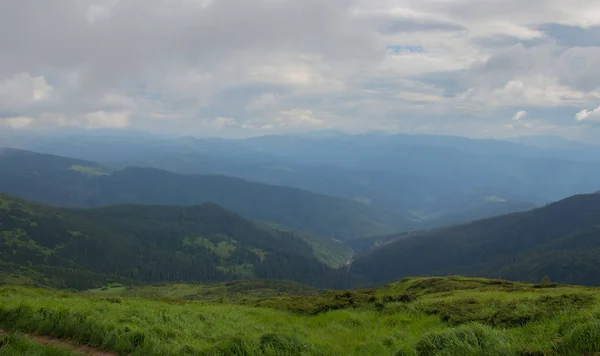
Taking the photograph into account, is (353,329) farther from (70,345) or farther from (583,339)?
(70,345)

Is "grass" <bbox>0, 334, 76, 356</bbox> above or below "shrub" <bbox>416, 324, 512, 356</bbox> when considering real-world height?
below

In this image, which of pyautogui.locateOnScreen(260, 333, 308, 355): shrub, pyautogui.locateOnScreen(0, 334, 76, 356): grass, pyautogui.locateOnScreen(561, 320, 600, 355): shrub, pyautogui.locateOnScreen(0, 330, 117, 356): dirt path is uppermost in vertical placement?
pyautogui.locateOnScreen(561, 320, 600, 355): shrub

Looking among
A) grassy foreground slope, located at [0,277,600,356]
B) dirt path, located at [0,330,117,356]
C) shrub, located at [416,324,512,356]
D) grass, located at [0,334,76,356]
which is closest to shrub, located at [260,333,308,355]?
grassy foreground slope, located at [0,277,600,356]

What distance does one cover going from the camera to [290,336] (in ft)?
51.3

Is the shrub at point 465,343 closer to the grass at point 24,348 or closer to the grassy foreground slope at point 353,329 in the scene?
the grassy foreground slope at point 353,329

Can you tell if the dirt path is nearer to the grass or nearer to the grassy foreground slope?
the grassy foreground slope

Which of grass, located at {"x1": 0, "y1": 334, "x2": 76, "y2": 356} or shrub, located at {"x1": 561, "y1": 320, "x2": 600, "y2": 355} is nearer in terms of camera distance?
shrub, located at {"x1": 561, "y1": 320, "x2": 600, "y2": 355}

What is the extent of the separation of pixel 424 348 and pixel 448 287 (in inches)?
1168

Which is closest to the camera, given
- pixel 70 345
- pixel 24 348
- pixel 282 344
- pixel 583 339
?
pixel 583 339

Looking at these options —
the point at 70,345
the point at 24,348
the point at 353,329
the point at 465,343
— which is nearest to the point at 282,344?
the point at 465,343

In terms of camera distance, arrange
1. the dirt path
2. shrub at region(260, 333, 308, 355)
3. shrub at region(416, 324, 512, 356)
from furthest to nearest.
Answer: the dirt path
shrub at region(260, 333, 308, 355)
shrub at region(416, 324, 512, 356)

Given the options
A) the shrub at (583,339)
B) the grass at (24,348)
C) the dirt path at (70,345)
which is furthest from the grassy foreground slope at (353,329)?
the grass at (24,348)

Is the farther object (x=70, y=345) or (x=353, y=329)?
(x=353, y=329)

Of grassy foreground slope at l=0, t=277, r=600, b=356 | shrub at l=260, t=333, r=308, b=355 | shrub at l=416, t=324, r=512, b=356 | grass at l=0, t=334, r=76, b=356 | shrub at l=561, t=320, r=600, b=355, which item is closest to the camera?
shrub at l=561, t=320, r=600, b=355
